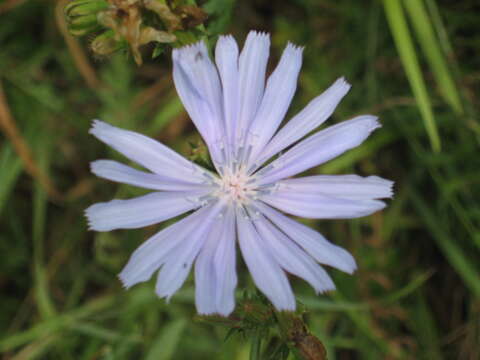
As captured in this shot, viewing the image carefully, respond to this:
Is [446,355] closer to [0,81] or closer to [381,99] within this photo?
[381,99]

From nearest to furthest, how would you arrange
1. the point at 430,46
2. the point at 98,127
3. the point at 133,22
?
the point at 133,22
the point at 98,127
the point at 430,46

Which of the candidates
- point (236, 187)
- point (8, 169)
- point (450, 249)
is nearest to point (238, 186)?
point (236, 187)

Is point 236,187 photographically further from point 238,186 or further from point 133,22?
point 133,22

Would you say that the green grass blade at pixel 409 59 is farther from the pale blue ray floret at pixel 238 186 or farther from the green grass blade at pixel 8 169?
the green grass blade at pixel 8 169

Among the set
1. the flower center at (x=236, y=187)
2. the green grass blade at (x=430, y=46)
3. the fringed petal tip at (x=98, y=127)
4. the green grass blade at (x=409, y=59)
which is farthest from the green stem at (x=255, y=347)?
the green grass blade at (x=430, y=46)

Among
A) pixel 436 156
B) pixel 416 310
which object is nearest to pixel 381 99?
pixel 436 156

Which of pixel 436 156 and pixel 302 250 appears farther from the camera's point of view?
pixel 436 156
